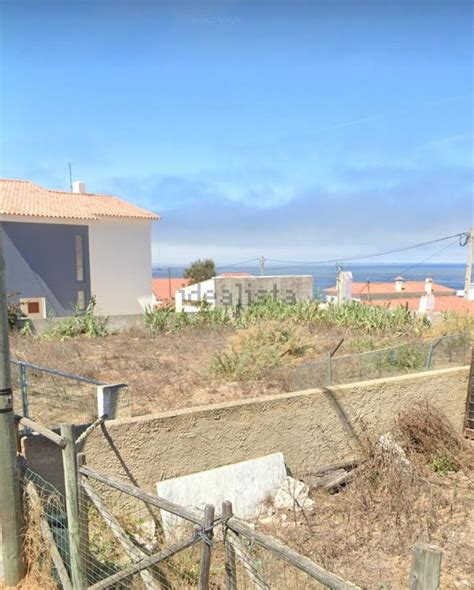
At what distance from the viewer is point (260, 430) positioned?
5.40m

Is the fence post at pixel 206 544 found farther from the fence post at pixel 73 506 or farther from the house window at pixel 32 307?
the house window at pixel 32 307

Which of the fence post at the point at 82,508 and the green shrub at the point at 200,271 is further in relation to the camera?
the green shrub at the point at 200,271

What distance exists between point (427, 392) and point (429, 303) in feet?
59.1

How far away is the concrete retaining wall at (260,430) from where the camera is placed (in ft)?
14.9

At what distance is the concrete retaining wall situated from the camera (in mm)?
4543

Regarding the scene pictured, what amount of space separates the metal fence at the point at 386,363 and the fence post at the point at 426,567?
210 inches

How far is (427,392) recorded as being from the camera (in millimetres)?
6758

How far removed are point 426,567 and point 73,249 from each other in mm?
27185

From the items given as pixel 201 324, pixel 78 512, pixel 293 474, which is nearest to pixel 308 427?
pixel 293 474

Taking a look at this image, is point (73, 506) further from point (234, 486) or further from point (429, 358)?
point (429, 358)

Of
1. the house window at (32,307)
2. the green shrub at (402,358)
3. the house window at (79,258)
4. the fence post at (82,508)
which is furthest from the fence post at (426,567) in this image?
the house window at (79,258)

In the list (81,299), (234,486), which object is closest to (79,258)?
(81,299)

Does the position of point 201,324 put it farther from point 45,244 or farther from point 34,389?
point 45,244

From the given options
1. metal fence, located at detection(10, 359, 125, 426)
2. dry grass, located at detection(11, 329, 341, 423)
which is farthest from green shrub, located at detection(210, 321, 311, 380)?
metal fence, located at detection(10, 359, 125, 426)
